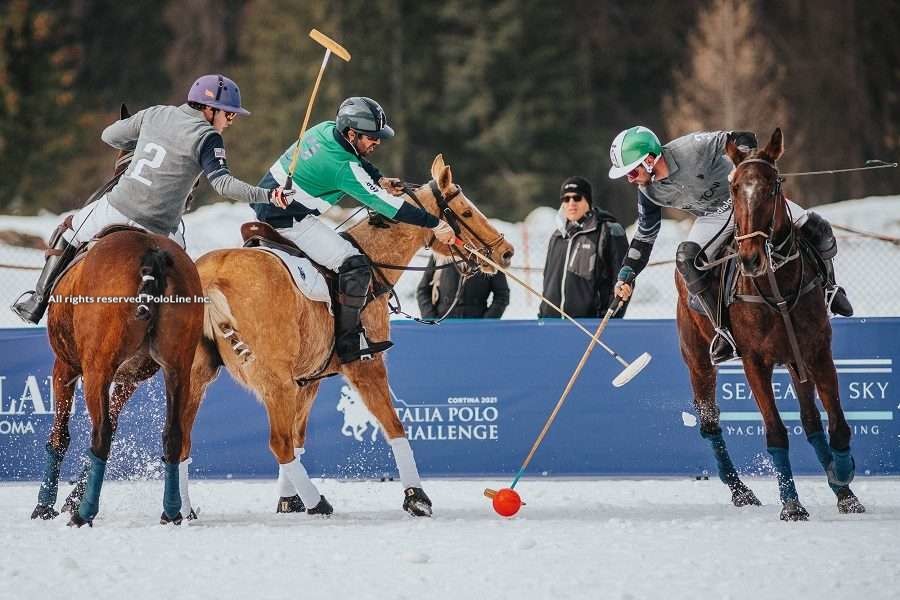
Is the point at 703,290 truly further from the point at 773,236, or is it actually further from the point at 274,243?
the point at 274,243

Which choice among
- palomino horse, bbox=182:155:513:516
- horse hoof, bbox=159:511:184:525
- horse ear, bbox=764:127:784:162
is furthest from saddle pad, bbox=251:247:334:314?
horse ear, bbox=764:127:784:162

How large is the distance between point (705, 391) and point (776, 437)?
126 centimetres

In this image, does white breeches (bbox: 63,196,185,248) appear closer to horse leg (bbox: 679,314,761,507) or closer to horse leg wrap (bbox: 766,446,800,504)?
horse leg (bbox: 679,314,761,507)

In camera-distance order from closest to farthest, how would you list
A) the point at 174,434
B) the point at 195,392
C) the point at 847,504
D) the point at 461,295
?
the point at 174,434 < the point at 847,504 < the point at 195,392 < the point at 461,295

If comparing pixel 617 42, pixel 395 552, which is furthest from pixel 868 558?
pixel 617 42

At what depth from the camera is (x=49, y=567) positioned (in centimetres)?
663

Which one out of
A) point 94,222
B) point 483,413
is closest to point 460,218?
point 483,413

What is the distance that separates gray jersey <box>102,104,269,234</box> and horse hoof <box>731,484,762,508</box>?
360cm

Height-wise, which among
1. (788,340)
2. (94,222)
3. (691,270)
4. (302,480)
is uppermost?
(94,222)

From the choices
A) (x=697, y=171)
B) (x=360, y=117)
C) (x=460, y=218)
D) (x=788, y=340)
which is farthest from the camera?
(x=460, y=218)

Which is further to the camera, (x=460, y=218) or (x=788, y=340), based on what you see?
(x=460, y=218)

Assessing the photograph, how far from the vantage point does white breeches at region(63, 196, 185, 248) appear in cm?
839

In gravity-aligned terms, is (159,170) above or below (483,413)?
above

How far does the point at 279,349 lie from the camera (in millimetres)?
8477
